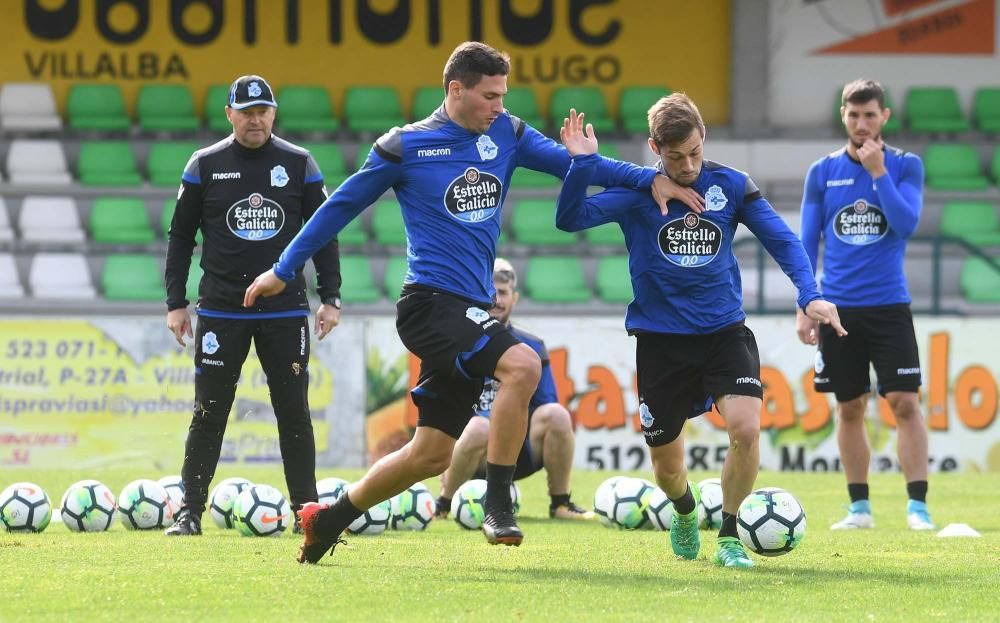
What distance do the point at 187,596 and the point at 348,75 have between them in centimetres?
1601

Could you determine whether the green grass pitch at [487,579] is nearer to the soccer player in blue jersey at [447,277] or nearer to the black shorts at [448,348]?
the soccer player in blue jersey at [447,277]

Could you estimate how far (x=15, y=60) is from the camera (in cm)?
2070

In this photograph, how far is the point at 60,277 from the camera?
1784 cm

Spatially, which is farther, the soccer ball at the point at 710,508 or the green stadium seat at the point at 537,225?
the green stadium seat at the point at 537,225

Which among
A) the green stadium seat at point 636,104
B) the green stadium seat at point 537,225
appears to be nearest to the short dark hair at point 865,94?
the green stadium seat at point 537,225

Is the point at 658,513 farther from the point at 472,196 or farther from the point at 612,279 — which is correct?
the point at 612,279

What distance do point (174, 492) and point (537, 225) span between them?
10.3 metres

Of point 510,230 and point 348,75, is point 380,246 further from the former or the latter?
point 348,75

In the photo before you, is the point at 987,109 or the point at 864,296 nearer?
the point at 864,296

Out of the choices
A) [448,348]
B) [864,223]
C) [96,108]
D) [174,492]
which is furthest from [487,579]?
[96,108]

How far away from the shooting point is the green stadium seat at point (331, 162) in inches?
741

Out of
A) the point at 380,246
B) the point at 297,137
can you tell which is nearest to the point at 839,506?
the point at 380,246

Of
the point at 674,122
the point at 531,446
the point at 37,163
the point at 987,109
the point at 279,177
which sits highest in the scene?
the point at 987,109

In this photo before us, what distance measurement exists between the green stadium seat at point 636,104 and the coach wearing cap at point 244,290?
1224 centimetres
